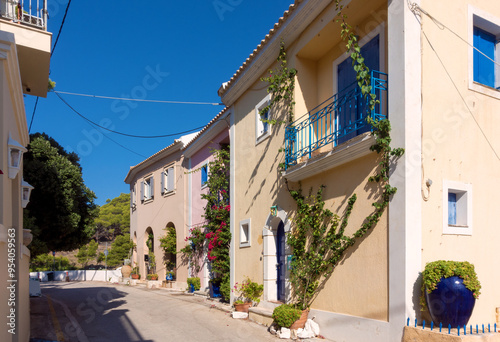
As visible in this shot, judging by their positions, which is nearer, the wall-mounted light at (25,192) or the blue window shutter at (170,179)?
the wall-mounted light at (25,192)

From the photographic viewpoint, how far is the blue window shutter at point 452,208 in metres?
6.77

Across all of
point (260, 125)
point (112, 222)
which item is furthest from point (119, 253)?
point (260, 125)

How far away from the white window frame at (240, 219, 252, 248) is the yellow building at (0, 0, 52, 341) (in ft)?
19.7

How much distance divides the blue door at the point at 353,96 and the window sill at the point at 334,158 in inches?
11.0

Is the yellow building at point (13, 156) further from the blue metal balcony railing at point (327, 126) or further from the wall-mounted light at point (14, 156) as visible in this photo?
the blue metal balcony railing at point (327, 126)

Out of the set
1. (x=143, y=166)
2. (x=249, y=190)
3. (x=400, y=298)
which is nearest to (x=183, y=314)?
(x=249, y=190)

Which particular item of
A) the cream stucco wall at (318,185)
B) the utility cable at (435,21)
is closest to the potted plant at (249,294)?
the cream stucco wall at (318,185)

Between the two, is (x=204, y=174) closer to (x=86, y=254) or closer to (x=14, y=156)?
(x=14, y=156)

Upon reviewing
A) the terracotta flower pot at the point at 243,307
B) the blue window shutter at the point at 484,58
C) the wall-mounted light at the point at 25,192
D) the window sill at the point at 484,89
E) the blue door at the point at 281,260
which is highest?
the blue window shutter at the point at 484,58

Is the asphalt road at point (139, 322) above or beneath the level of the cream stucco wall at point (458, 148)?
beneath

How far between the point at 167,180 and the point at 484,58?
16.1 meters

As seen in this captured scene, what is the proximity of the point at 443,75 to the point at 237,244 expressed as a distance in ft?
25.1

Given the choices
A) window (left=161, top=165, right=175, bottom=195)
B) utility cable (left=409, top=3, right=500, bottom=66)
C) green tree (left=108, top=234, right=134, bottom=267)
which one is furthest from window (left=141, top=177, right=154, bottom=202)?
utility cable (left=409, top=3, right=500, bottom=66)

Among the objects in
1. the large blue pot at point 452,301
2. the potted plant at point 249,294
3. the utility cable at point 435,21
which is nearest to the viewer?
the large blue pot at point 452,301
